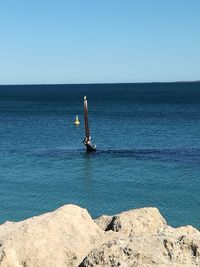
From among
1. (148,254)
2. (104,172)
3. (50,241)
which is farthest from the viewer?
(104,172)

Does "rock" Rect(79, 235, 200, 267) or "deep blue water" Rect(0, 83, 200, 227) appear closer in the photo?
"rock" Rect(79, 235, 200, 267)

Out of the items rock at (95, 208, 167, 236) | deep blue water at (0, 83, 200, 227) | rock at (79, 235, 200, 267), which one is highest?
rock at (79, 235, 200, 267)

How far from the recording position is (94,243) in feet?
40.1

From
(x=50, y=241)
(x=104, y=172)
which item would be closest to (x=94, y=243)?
(x=50, y=241)

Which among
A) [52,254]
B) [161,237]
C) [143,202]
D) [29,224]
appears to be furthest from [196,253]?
[143,202]

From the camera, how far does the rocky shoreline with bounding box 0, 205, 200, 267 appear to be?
984 centimetres

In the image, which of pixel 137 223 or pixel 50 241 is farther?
pixel 137 223

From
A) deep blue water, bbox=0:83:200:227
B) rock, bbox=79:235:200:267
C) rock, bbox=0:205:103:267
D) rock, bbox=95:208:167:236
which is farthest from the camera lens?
deep blue water, bbox=0:83:200:227

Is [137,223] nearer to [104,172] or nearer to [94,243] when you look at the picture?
[94,243]


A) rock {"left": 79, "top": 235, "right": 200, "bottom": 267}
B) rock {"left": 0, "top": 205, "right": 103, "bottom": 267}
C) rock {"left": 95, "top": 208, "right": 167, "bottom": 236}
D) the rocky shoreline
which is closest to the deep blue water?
rock {"left": 95, "top": 208, "right": 167, "bottom": 236}

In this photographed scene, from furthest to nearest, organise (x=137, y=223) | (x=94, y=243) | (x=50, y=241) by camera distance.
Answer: (x=137, y=223)
(x=94, y=243)
(x=50, y=241)

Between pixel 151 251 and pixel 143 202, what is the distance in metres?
22.8

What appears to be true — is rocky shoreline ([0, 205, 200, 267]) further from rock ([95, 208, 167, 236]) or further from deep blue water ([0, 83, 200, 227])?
deep blue water ([0, 83, 200, 227])

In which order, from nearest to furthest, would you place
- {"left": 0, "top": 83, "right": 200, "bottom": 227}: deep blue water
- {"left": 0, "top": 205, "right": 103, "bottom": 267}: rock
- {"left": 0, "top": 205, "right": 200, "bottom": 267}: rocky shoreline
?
{"left": 0, "top": 205, "right": 200, "bottom": 267}: rocky shoreline, {"left": 0, "top": 205, "right": 103, "bottom": 267}: rock, {"left": 0, "top": 83, "right": 200, "bottom": 227}: deep blue water
